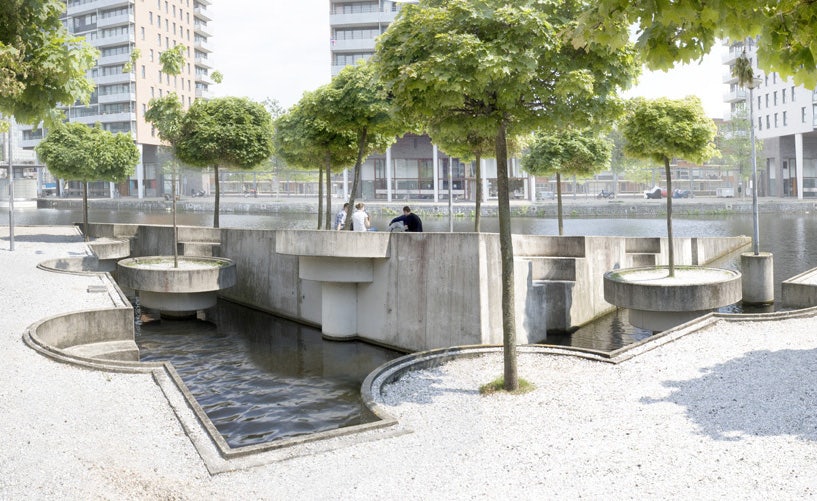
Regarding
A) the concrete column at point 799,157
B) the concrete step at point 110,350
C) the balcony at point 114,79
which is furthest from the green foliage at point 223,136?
the balcony at point 114,79

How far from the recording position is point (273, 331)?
19828mm

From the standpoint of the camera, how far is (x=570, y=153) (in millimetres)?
24562

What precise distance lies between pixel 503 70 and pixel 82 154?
2491 centimetres

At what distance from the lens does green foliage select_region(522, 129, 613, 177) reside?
24359 millimetres

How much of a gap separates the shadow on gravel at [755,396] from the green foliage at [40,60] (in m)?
9.17

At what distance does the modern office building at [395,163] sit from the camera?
7375cm

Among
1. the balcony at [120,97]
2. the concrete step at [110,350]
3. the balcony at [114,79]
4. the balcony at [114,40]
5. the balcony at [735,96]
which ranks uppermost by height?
the balcony at [114,40]

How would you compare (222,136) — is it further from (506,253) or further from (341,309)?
(506,253)

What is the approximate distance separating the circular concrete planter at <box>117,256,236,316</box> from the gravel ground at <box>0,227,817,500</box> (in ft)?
26.8

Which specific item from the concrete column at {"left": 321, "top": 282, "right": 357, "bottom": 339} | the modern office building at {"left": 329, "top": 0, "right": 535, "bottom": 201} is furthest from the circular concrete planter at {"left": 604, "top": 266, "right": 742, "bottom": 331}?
the modern office building at {"left": 329, "top": 0, "right": 535, "bottom": 201}

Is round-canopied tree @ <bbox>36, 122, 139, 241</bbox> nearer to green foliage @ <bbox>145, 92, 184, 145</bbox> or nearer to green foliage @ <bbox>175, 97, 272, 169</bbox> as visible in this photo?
green foliage @ <bbox>175, 97, 272, 169</bbox>

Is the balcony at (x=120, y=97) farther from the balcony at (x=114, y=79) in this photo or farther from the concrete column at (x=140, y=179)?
the concrete column at (x=140, y=179)

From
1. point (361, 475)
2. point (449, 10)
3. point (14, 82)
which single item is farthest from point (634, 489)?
point (14, 82)

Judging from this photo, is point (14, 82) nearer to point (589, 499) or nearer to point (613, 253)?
point (589, 499)
